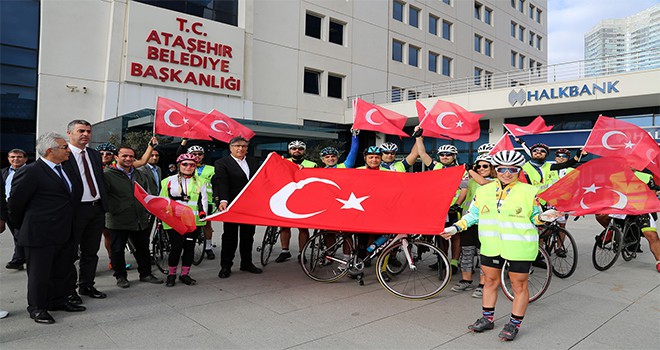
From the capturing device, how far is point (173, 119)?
331 inches

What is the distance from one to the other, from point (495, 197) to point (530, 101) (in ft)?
60.6

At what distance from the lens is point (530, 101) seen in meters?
20.1

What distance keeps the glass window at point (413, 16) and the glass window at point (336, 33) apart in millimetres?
6473

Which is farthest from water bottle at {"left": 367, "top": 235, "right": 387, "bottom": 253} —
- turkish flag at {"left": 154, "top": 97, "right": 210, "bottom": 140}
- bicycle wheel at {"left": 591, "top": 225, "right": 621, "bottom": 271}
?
turkish flag at {"left": 154, "top": 97, "right": 210, "bottom": 140}

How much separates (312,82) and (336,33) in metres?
3.79

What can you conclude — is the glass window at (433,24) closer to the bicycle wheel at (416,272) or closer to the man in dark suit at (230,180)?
the man in dark suit at (230,180)

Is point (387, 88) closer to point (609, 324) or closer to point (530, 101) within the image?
point (530, 101)

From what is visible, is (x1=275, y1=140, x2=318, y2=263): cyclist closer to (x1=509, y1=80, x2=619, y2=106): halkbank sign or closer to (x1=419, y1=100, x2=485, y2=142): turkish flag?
(x1=419, y1=100, x2=485, y2=142): turkish flag

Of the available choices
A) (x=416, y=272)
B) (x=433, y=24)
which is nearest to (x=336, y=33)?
(x=433, y=24)

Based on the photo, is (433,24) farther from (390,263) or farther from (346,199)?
(346,199)

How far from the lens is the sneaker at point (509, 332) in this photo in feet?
12.7

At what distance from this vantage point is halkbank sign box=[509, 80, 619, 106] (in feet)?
59.4

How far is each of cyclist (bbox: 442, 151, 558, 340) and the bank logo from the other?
18.4 meters

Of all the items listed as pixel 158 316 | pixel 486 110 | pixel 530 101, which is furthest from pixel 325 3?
pixel 158 316
